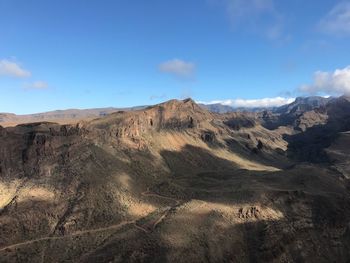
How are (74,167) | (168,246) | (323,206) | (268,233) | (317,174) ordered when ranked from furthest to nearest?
(317,174) → (74,167) → (323,206) → (268,233) → (168,246)

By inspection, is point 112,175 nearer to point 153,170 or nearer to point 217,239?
point 153,170

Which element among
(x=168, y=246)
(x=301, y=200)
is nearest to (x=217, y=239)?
(x=168, y=246)

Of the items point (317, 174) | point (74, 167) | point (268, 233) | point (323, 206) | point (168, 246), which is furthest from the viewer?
point (317, 174)

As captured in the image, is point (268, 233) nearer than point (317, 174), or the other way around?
point (268, 233)

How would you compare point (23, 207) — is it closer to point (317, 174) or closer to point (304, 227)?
point (304, 227)

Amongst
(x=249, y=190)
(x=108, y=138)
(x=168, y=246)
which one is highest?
(x=108, y=138)

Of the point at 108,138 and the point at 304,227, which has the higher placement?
the point at 108,138

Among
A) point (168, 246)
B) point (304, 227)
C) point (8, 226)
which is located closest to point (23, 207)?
point (8, 226)
